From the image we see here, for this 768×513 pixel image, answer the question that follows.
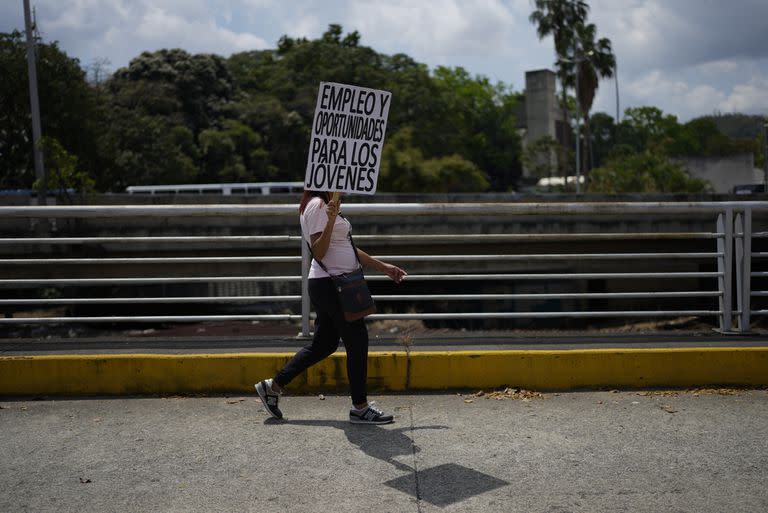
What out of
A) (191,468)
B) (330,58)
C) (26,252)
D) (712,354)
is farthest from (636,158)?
(191,468)

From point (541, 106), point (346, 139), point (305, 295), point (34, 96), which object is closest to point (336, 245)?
point (346, 139)

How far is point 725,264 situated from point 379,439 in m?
3.59

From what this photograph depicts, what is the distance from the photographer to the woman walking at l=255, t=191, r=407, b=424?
4.82 m

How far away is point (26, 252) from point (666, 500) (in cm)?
2131

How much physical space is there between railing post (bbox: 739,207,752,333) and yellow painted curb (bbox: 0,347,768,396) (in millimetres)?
791

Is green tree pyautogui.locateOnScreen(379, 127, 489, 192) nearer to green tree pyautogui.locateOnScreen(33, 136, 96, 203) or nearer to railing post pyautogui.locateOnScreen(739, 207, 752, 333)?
green tree pyautogui.locateOnScreen(33, 136, 96, 203)

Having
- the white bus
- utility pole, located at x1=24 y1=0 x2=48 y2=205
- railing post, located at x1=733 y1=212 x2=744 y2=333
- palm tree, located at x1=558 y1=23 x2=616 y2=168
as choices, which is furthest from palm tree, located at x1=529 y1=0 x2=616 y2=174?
railing post, located at x1=733 y1=212 x2=744 y2=333

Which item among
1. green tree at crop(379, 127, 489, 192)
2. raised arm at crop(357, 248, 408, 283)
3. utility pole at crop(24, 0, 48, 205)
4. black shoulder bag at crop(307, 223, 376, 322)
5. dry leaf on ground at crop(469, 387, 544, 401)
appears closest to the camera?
black shoulder bag at crop(307, 223, 376, 322)

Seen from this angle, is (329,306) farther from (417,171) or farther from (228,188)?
(417,171)

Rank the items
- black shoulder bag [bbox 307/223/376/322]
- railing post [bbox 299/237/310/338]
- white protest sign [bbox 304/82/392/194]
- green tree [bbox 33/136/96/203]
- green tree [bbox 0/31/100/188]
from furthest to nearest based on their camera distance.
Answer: green tree [bbox 0/31/100/188] → green tree [bbox 33/136/96/203] → railing post [bbox 299/237/310/338] → white protest sign [bbox 304/82/392/194] → black shoulder bag [bbox 307/223/376/322]

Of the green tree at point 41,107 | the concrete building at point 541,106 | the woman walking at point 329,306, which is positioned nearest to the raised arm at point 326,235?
the woman walking at point 329,306

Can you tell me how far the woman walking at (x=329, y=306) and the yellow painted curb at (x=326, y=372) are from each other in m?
0.73

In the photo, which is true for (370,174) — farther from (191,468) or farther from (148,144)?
(148,144)

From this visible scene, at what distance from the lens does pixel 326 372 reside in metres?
5.91
